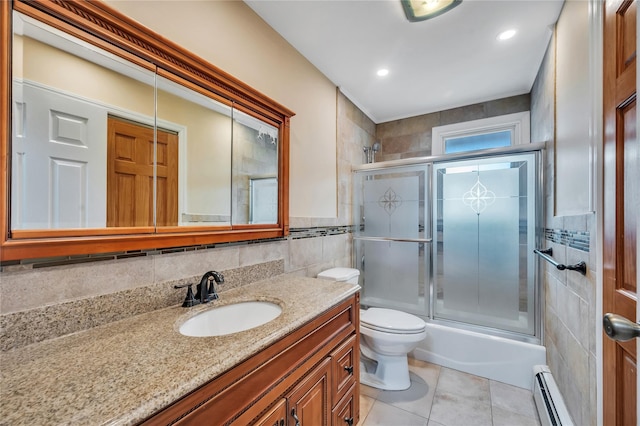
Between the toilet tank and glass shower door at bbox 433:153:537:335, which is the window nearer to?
glass shower door at bbox 433:153:537:335

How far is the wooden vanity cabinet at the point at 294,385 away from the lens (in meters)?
0.68

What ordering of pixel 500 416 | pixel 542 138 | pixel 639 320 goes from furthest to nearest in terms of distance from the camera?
pixel 542 138, pixel 500 416, pixel 639 320

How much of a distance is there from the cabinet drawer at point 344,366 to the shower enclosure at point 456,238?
4.14 feet

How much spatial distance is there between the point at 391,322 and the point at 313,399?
102 centimetres

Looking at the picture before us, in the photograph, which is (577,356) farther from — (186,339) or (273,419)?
(186,339)

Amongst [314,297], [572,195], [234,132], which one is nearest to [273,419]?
[314,297]

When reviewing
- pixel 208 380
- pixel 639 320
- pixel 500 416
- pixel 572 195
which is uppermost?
pixel 572 195

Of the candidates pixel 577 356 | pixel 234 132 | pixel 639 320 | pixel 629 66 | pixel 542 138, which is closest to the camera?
pixel 639 320

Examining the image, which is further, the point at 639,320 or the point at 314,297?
the point at 314,297

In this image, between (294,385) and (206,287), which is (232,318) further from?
(294,385)

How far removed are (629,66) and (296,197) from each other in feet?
5.38

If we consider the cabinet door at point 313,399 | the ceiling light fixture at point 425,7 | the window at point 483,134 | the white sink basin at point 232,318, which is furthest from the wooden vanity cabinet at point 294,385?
the window at point 483,134

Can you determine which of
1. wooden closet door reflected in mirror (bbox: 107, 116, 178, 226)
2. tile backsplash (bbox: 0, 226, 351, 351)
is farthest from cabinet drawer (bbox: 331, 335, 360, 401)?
wooden closet door reflected in mirror (bbox: 107, 116, 178, 226)

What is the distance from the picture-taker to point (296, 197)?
6.40ft
